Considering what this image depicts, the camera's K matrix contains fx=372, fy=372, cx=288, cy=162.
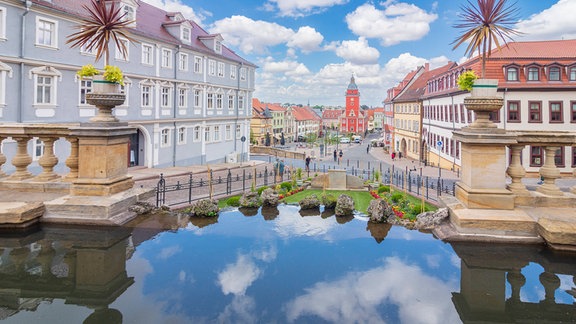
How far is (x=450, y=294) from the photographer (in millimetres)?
3850

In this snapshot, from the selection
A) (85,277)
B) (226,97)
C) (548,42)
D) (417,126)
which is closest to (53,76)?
(226,97)

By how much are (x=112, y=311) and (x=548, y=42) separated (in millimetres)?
43370

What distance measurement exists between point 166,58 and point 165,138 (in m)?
6.87

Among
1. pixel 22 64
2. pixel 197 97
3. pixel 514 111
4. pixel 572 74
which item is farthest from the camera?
pixel 197 97

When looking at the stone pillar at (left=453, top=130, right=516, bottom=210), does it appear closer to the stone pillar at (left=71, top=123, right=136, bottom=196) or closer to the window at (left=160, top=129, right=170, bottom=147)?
the stone pillar at (left=71, top=123, right=136, bottom=196)

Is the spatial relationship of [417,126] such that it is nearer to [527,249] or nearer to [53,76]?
[53,76]

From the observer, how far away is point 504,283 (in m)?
4.08

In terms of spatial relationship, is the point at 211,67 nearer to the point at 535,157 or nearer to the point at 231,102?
the point at 231,102

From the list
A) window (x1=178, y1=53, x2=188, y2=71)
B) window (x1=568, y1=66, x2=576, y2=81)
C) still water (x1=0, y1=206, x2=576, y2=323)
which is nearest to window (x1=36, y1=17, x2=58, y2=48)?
window (x1=178, y1=53, x2=188, y2=71)

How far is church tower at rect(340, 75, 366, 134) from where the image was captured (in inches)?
6073

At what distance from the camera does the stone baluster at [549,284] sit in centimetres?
375

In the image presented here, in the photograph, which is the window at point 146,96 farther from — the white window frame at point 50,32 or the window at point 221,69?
the window at point 221,69

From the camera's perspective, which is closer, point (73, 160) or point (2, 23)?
point (73, 160)

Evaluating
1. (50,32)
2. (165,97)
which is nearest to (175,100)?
(165,97)
